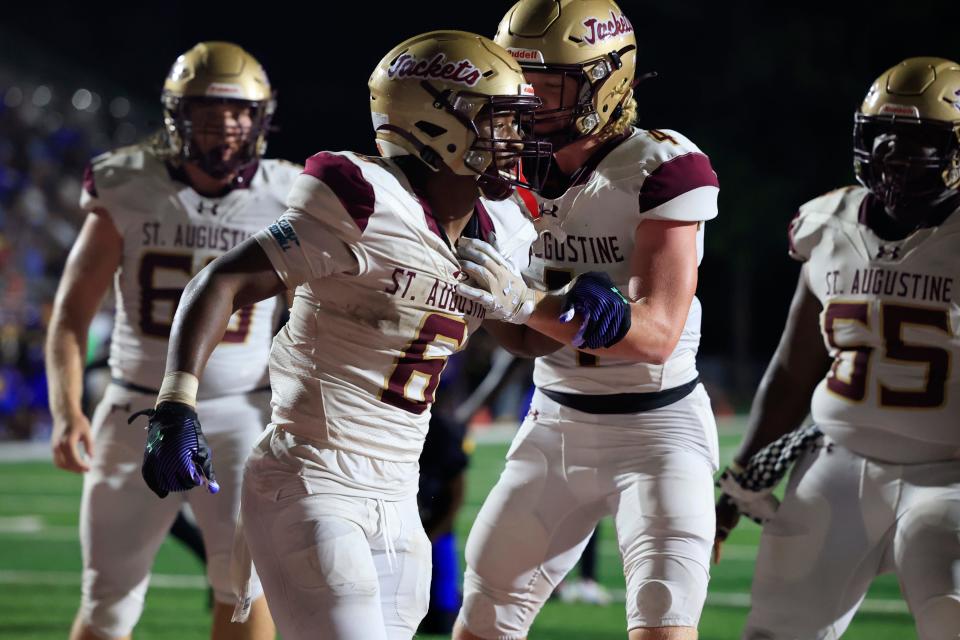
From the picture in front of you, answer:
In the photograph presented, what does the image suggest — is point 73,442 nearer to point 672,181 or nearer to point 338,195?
point 338,195

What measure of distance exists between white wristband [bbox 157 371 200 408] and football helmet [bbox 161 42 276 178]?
1714 mm

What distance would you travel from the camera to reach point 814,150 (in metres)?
20.9

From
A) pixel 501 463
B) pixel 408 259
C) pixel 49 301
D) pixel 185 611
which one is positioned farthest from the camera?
pixel 49 301

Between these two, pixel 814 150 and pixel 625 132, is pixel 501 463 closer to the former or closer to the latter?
pixel 625 132

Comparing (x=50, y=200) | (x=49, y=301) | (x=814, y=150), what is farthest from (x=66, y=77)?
(x=814, y=150)

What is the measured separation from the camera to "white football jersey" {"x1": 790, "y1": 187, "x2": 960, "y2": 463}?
3.22 m

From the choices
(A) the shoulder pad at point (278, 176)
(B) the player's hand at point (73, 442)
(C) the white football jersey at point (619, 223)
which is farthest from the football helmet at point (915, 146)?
(B) the player's hand at point (73, 442)

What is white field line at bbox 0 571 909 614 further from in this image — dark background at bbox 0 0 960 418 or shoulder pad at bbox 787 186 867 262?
dark background at bbox 0 0 960 418

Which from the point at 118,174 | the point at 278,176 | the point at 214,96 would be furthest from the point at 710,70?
the point at 118,174

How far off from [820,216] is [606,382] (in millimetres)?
808

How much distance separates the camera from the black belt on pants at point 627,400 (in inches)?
124

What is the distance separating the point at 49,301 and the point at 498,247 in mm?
11592

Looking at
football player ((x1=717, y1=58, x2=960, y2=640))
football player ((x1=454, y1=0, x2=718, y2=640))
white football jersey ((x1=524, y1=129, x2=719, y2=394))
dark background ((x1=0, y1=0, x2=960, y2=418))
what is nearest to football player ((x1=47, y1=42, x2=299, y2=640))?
football player ((x1=454, y1=0, x2=718, y2=640))

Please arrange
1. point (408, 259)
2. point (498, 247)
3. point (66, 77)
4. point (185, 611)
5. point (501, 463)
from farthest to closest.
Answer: point (66, 77) < point (501, 463) < point (185, 611) < point (498, 247) < point (408, 259)
